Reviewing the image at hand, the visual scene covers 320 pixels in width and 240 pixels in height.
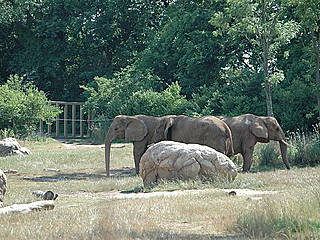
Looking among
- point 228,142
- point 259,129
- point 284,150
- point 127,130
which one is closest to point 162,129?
point 127,130

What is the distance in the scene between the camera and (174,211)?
1189cm

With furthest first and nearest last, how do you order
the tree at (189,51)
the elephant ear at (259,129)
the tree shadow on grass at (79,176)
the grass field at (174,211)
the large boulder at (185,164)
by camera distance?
the tree at (189,51), the elephant ear at (259,129), the tree shadow on grass at (79,176), the large boulder at (185,164), the grass field at (174,211)

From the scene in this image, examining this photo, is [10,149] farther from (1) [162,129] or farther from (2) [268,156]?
(2) [268,156]

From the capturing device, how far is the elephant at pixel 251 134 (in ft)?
75.8

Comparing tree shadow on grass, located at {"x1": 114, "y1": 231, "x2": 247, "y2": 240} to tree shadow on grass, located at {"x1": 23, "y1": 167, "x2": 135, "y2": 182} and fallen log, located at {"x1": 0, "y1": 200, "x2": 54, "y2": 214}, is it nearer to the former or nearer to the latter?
fallen log, located at {"x1": 0, "y1": 200, "x2": 54, "y2": 214}

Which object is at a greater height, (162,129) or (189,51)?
(189,51)

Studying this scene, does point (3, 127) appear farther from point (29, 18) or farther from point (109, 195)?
point (109, 195)

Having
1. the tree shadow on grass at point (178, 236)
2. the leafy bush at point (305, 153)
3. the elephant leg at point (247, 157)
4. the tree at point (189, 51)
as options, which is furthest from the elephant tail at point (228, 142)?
the tree at point (189, 51)

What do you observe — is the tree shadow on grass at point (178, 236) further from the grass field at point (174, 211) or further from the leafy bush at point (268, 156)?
the leafy bush at point (268, 156)

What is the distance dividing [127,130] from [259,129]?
4.50m

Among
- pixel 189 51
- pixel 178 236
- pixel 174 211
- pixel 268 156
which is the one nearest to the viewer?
pixel 178 236

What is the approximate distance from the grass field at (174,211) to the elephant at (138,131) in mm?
3468

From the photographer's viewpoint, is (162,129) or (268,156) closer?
(162,129)

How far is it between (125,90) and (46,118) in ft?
17.3
